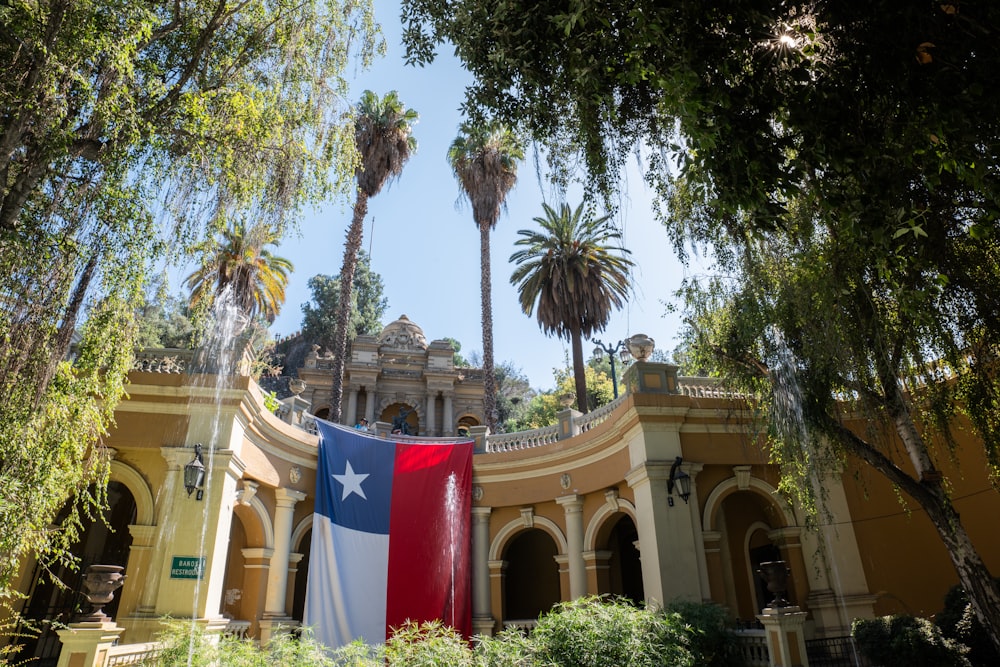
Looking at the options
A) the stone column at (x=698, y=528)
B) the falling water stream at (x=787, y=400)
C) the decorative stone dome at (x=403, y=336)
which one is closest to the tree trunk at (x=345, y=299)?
the decorative stone dome at (x=403, y=336)

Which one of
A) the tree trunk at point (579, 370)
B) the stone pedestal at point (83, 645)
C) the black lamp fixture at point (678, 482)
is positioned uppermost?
the tree trunk at point (579, 370)

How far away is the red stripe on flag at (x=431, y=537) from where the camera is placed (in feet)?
46.7

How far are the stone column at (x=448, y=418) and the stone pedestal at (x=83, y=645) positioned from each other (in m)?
27.6

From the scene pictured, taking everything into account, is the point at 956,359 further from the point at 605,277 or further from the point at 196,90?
the point at 605,277

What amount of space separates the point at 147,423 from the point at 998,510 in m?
17.2

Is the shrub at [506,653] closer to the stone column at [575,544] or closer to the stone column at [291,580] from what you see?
the stone column at [575,544]

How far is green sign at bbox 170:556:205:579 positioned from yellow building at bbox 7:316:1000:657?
27mm

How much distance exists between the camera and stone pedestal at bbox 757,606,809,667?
29.6 ft

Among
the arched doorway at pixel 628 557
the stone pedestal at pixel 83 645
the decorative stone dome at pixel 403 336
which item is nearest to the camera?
the stone pedestal at pixel 83 645

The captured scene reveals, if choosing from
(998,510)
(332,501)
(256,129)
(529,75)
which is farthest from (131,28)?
(998,510)

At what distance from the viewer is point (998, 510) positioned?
12.5m

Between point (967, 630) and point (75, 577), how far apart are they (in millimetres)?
17862

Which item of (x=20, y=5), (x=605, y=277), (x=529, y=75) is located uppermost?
(x=605, y=277)

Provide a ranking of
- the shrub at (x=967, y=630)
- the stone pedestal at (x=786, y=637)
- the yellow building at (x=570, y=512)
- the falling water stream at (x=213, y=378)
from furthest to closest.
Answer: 1. the yellow building at (x=570, y=512)
2. the falling water stream at (x=213, y=378)
3. the stone pedestal at (x=786, y=637)
4. the shrub at (x=967, y=630)
